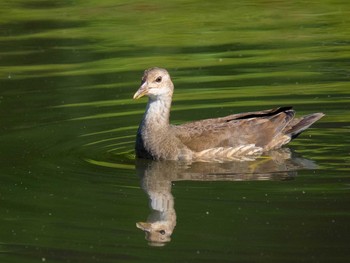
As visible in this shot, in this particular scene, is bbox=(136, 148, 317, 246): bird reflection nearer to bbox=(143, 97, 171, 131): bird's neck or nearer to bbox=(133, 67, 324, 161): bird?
bbox=(133, 67, 324, 161): bird

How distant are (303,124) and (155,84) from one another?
152 cm

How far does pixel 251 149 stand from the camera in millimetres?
12695

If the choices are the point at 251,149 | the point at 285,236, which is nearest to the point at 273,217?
the point at 285,236

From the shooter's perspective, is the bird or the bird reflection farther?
the bird

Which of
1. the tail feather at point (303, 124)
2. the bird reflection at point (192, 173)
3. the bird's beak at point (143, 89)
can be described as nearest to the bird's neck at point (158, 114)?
the bird's beak at point (143, 89)

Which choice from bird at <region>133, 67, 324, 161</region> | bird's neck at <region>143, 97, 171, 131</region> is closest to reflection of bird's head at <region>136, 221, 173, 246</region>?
bird at <region>133, 67, 324, 161</region>

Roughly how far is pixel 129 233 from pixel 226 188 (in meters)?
1.37

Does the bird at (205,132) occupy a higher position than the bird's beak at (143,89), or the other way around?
the bird's beak at (143,89)

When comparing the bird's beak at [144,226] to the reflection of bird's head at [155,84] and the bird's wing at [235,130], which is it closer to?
the bird's wing at [235,130]

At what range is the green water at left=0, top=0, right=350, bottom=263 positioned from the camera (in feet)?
31.4

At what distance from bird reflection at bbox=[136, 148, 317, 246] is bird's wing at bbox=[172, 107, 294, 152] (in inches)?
8.1

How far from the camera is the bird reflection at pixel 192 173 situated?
10336 millimetres

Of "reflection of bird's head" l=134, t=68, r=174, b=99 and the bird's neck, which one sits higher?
"reflection of bird's head" l=134, t=68, r=174, b=99

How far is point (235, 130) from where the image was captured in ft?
41.6
